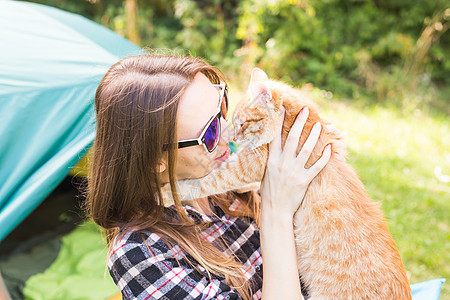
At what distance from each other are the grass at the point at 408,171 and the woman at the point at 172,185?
1333mm

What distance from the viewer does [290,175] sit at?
1258mm

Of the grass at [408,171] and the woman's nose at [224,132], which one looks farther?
the grass at [408,171]

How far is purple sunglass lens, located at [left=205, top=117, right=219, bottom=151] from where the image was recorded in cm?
119

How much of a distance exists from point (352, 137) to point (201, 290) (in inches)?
143

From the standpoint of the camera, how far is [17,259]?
240 centimetres

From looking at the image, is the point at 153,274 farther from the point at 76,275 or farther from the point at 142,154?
the point at 76,275

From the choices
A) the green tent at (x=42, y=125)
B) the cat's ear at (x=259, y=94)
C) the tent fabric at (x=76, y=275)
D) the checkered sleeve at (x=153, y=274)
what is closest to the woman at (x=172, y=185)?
the checkered sleeve at (x=153, y=274)

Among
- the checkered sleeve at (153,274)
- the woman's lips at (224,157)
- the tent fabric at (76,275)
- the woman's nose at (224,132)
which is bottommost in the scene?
the tent fabric at (76,275)

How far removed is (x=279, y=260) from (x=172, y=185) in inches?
15.6

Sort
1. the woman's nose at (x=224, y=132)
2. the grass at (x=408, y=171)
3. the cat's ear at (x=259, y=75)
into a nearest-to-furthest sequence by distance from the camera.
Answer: the woman's nose at (x=224, y=132)
the cat's ear at (x=259, y=75)
the grass at (x=408, y=171)

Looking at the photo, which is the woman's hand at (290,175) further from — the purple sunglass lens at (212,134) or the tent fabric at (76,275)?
the tent fabric at (76,275)

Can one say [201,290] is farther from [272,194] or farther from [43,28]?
[43,28]

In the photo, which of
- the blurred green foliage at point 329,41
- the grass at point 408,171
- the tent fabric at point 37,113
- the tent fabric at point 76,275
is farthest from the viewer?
the blurred green foliage at point 329,41

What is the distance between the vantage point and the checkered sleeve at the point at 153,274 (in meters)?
1.04
